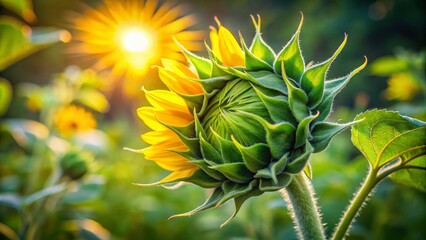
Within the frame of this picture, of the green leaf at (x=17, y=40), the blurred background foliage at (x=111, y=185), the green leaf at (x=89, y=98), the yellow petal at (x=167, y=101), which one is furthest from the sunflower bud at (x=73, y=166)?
the yellow petal at (x=167, y=101)

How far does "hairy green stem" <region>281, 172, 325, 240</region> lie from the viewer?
875mm

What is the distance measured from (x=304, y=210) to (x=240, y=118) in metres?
0.18

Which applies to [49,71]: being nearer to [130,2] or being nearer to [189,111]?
[130,2]

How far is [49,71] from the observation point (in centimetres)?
800

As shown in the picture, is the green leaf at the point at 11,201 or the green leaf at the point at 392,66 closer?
the green leaf at the point at 11,201

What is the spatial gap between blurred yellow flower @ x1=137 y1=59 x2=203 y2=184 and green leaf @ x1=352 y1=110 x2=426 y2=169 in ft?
0.88

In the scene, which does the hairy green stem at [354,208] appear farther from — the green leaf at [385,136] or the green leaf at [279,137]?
the green leaf at [279,137]

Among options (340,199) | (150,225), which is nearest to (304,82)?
(340,199)

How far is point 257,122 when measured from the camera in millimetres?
837

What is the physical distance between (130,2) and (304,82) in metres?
3.71

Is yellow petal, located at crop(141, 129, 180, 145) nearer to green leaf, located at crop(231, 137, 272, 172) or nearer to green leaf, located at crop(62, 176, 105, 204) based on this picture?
green leaf, located at crop(231, 137, 272, 172)

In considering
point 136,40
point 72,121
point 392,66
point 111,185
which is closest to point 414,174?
point 392,66

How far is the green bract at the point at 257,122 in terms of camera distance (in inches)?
31.7

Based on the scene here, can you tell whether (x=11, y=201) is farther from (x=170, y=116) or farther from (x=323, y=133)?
(x=323, y=133)
